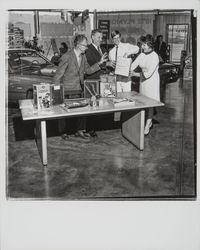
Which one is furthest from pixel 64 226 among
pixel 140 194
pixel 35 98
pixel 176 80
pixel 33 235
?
pixel 176 80

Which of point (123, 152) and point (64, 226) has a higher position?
point (123, 152)

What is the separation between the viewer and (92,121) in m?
6.34

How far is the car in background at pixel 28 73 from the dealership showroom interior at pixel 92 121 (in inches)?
0.8

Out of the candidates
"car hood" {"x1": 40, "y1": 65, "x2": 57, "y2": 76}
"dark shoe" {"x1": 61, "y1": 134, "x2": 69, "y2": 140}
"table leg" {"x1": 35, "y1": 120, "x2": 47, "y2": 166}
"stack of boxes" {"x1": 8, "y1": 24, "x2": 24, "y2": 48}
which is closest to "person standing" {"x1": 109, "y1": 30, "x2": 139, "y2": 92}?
"dark shoe" {"x1": 61, "y1": 134, "x2": 69, "y2": 140}

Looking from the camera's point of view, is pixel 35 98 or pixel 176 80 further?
pixel 176 80

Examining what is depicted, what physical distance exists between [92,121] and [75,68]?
63.4 inches

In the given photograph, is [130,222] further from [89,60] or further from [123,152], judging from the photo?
[89,60]

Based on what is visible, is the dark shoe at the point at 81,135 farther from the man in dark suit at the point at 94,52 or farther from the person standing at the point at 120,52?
the person standing at the point at 120,52

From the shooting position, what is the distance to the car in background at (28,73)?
20.8 feet

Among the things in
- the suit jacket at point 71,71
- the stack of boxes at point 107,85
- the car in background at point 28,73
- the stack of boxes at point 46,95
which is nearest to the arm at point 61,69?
the suit jacket at point 71,71

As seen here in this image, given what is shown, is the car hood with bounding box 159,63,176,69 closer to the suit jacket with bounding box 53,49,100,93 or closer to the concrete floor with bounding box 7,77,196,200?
the concrete floor with bounding box 7,77,196,200

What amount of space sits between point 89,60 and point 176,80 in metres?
4.51

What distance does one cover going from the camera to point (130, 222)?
3537 mm

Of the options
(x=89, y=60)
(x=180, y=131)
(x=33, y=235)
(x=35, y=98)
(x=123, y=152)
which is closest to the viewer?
(x=33, y=235)
